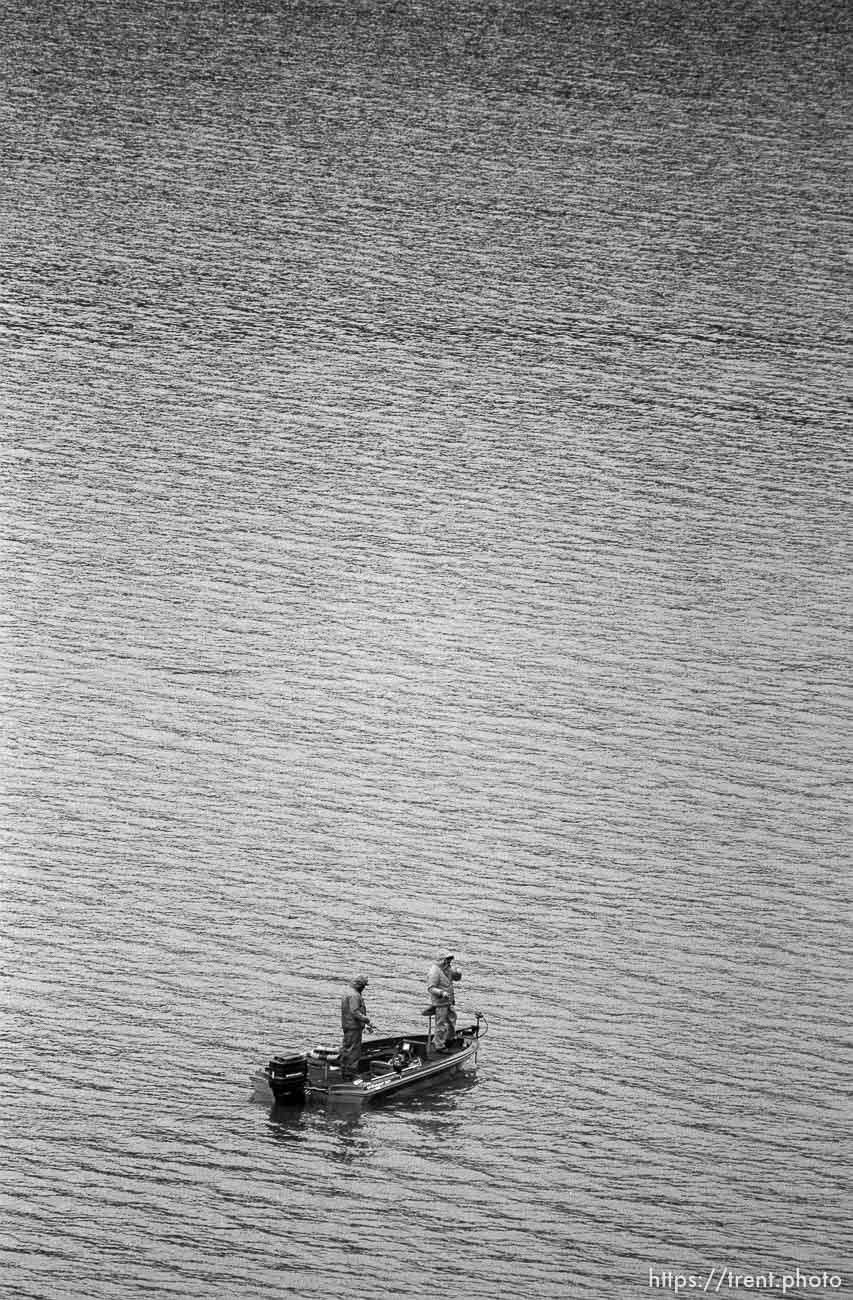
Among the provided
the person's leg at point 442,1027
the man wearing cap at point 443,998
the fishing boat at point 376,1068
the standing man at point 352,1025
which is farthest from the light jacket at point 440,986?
the standing man at point 352,1025

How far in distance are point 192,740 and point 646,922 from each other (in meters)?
17.3

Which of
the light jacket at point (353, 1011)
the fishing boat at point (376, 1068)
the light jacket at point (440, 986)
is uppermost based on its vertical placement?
the light jacket at point (440, 986)

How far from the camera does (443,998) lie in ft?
165

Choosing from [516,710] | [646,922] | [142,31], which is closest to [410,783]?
[516,710]

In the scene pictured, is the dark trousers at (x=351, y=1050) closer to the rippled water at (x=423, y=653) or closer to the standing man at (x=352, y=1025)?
the standing man at (x=352, y=1025)

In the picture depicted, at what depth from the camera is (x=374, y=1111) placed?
161 ft

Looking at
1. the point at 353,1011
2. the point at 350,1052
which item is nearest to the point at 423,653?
the point at 350,1052

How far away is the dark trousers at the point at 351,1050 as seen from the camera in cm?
4891

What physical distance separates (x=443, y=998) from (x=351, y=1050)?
2606mm

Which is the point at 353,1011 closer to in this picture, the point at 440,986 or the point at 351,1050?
the point at 351,1050

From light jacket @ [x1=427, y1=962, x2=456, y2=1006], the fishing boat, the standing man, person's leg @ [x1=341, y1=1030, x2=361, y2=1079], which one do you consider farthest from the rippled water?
light jacket @ [x1=427, y1=962, x2=456, y2=1006]

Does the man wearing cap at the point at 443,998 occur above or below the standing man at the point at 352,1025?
above

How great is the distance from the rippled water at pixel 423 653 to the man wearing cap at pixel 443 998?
4.47ft

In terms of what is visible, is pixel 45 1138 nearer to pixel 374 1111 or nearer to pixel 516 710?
pixel 374 1111
